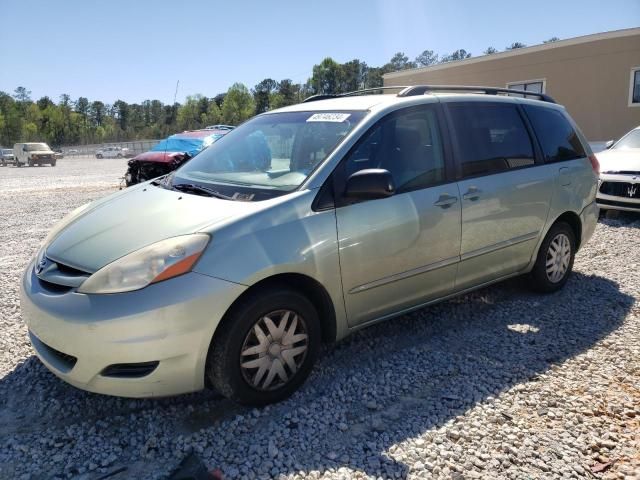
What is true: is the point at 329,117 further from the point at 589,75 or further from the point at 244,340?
the point at 589,75

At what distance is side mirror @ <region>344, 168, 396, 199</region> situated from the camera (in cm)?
302

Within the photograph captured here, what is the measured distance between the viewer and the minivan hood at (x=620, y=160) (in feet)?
26.3

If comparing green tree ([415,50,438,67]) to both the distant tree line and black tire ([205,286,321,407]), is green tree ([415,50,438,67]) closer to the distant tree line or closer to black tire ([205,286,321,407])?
the distant tree line

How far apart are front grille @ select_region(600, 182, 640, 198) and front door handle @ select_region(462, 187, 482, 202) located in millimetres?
5399

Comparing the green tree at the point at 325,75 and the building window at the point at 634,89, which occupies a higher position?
the green tree at the point at 325,75

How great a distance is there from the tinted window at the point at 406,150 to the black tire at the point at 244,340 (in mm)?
938

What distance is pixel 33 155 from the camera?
3675 cm

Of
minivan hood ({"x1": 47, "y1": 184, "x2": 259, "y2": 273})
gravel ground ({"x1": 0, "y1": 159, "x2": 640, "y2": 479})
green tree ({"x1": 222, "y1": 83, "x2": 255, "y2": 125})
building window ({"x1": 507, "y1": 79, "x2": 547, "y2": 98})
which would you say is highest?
green tree ({"x1": 222, "y1": 83, "x2": 255, "y2": 125})

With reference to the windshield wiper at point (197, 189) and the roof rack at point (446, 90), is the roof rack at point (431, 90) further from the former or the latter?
the windshield wiper at point (197, 189)

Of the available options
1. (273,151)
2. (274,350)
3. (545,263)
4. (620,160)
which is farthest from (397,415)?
(620,160)

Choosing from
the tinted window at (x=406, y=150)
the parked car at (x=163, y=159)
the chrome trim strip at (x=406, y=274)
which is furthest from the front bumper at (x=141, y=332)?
the parked car at (x=163, y=159)

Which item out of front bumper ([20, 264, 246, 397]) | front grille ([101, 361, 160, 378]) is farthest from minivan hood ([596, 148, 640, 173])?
front grille ([101, 361, 160, 378])

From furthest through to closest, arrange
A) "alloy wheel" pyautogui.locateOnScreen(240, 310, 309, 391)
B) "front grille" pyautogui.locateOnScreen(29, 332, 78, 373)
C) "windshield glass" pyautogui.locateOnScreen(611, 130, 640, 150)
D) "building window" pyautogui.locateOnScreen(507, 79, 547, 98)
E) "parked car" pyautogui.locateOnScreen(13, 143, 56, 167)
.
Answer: "parked car" pyautogui.locateOnScreen(13, 143, 56, 167) → "building window" pyautogui.locateOnScreen(507, 79, 547, 98) → "windshield glass" pyautogui.locateOnScreen(611, 130, 640, 150) → "alloy wheel" pyautogui.locateOnScreen(240, 310, 309, 391) → "front grille" pyautogui.locateOnScreen(29, 332, 78, 373)

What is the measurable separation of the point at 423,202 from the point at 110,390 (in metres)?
2.28
